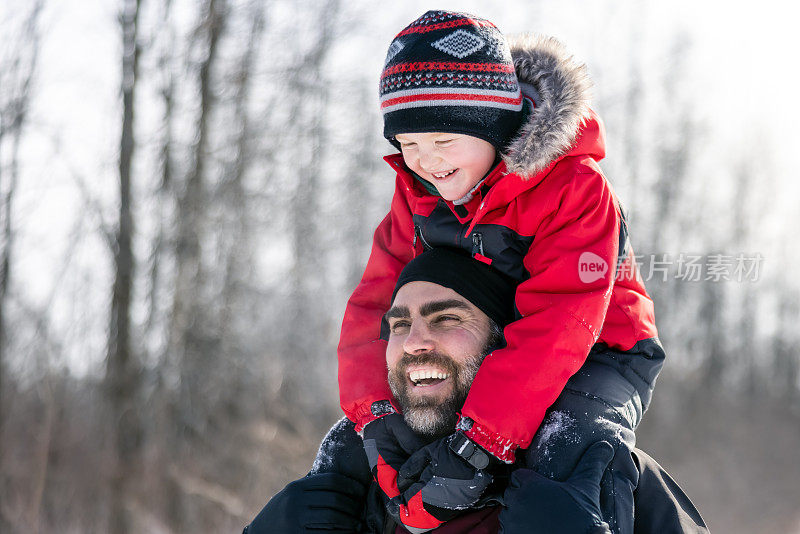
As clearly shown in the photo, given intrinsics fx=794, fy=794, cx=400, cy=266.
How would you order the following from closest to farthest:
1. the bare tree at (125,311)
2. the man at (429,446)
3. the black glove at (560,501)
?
1. the black glove at (560,501)
2. the man at (429,446)
3. the bare tree at (125,311)

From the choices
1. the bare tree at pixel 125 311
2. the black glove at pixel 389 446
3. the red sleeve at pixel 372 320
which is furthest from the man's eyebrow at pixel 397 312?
the bare tree at pixel 125 311

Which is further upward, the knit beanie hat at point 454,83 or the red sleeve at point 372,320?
the knit beanie hat at point 454,83

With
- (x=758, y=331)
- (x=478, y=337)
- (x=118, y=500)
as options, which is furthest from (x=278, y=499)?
(x=758, y=331)

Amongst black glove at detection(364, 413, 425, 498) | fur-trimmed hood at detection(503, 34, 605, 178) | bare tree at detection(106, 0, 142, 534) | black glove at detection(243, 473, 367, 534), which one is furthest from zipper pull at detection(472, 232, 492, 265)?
bare tree at detection(106, 0, 142, 534)

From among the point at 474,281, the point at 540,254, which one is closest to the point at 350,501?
the point at 474,281

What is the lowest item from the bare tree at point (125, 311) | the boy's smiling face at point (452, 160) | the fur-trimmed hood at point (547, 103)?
the bare tree at point (125, 311)

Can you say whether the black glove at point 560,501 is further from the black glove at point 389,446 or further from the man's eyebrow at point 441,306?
the man's eyebrow at point 441,306

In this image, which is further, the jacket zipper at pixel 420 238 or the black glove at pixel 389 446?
the jacket zipper at pixel 420 238

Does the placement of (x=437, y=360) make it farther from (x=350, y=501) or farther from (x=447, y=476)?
(x=350, y=501)

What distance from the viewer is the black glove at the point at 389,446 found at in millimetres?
2494

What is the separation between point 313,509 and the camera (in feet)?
8.87

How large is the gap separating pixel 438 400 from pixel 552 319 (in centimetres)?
58

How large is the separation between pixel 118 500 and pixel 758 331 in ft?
66.0

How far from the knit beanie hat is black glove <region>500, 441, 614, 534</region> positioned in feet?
3.32
